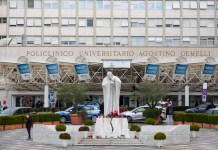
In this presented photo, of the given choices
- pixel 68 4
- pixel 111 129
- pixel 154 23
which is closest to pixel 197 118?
pixel 111 129

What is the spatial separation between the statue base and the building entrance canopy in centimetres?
2403

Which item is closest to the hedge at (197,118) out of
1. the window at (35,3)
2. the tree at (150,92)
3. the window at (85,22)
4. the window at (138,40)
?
the tree at (150,92)

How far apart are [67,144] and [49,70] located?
2592 cm

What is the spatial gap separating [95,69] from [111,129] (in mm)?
30059

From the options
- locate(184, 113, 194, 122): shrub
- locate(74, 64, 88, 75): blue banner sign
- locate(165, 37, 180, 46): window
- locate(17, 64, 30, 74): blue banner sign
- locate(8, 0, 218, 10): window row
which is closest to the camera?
locate(184, 113, 194, 122): shrub

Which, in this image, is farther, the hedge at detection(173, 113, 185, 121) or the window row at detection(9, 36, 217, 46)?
the window row at detection(9, 36, 217, 46)

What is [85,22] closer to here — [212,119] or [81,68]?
[81,68]

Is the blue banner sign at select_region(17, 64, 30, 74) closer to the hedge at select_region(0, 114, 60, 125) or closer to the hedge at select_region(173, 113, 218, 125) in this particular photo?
the hedge at select_region(0, 114, 60, 125)

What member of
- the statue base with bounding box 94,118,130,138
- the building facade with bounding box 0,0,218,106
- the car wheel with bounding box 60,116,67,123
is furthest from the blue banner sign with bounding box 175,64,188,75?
the statue base with bounding box 94,118,130,138

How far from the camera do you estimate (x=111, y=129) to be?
25688mm

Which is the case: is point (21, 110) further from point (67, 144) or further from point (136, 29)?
point (136, 29)

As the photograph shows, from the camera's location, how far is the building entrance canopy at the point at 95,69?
49.6 metres

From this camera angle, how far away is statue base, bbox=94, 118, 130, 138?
25.6 metres

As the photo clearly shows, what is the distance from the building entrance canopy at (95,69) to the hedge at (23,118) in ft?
44.9
